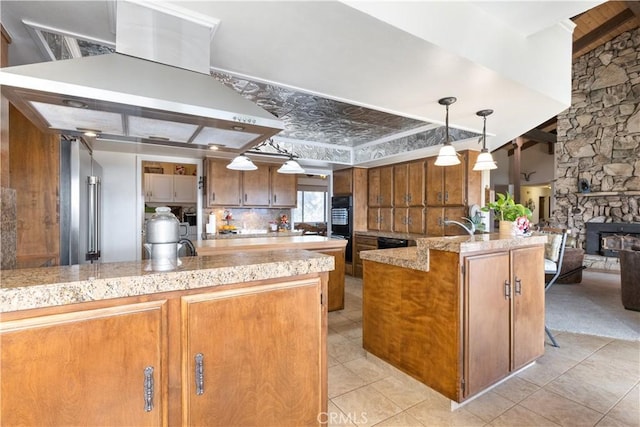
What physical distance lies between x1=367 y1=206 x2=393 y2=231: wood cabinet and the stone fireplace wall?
4773 millimetres

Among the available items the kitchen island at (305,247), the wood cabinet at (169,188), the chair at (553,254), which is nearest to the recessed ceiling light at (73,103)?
the kitchen island at (305,247)

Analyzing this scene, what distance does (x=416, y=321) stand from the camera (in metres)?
2.16

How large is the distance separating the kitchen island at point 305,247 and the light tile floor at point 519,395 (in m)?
1.00

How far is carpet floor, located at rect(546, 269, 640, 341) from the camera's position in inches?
127

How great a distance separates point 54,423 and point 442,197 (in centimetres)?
465

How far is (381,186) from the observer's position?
5766mm

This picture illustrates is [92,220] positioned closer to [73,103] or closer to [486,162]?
[73,103]

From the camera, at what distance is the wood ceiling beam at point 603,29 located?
18.2 feet

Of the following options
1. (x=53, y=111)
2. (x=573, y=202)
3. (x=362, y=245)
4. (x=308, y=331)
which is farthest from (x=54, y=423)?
(x=573, y=202)

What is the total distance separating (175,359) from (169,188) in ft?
19.7

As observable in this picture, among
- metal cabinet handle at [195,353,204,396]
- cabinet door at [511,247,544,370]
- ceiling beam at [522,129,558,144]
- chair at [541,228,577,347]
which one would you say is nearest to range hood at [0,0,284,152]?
metal cabinet handle at [195,353,204,396]

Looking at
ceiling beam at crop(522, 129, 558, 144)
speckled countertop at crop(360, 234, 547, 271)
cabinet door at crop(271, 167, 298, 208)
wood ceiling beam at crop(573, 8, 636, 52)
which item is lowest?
speckled countertop at crop(360, 234, 547, 271)

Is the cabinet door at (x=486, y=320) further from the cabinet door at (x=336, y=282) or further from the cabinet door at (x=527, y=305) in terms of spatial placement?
the cabinet door at (x=336, y=282)

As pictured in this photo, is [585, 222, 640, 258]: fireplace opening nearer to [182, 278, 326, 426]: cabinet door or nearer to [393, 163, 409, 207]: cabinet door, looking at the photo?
[393, 163, 409, 207]: cabinet door
